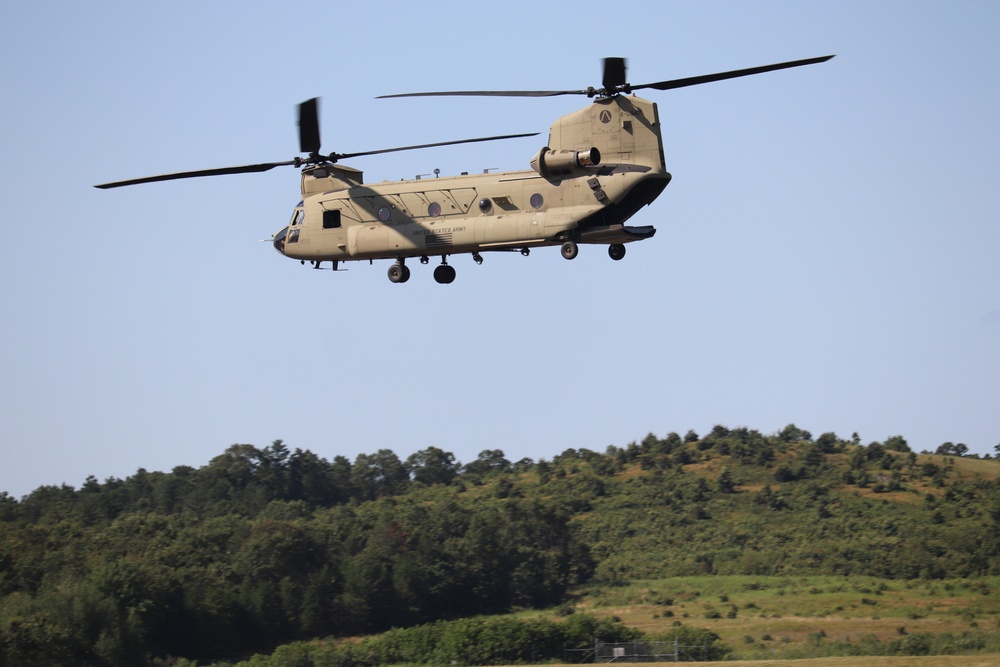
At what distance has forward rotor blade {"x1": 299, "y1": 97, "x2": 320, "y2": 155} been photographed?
48781 millimetres

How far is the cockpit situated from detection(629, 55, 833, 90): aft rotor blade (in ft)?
46.4

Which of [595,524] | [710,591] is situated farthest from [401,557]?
[595,524]

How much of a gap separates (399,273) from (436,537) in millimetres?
62673

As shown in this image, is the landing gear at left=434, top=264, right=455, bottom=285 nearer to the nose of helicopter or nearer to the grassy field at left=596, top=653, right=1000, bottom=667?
the nose of helicopter

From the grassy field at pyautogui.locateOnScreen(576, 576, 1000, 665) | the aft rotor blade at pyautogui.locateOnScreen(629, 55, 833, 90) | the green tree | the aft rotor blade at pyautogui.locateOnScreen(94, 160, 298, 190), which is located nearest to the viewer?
the aft rotor blade at pyautogui.locateOnScreen(629, 55, 833, 90)

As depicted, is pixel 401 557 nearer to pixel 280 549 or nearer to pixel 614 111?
pixel 280 549

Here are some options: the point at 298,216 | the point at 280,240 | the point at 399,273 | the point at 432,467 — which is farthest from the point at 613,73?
the point at 432,467

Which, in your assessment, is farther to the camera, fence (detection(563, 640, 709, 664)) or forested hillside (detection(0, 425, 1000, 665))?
forested hillside (detection(0, 425, 1000, 665))

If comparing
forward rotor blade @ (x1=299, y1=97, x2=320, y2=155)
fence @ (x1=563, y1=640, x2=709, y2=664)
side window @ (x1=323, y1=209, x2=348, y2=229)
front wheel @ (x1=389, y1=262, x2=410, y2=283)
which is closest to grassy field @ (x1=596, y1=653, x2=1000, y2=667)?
fence @ (x1=563, y1=640, x2=709, y2=664)

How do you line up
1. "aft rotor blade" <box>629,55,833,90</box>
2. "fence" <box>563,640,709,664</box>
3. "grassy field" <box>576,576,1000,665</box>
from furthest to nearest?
"grassy field" <box>576,576,1000,665</box> < "fence" <box>563,640,709,664</box> < "aft rotor blade" <box>629,55,833,90</box>

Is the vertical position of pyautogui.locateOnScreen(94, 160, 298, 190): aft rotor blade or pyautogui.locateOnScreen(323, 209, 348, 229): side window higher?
pyautogui.locateOnScreen(94, 160, 298, 190): aft rotor blade

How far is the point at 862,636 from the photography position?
73.8m

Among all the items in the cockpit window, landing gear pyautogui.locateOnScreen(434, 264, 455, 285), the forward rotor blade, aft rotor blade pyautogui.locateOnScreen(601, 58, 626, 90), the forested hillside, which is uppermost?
the forward rotor blade

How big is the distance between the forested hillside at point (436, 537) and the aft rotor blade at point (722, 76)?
43113mm
